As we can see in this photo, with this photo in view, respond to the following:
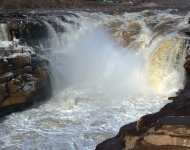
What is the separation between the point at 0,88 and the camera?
32.6 feet

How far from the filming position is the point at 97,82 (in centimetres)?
1480

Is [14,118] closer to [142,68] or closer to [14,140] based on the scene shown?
[14,140]

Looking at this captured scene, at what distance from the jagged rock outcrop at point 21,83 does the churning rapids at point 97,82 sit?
0.49m

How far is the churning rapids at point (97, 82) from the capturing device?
8.70m

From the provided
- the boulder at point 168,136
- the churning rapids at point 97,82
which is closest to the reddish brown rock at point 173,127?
the boulder at point 168,136

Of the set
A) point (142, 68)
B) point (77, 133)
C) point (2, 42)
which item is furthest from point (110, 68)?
→ point (77, 133)

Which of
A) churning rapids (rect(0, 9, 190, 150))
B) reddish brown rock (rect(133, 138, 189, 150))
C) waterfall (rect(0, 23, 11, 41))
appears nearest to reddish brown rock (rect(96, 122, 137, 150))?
reddish brown rock (rect(133, 138, 189, 150))

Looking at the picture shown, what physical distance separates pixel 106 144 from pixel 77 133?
309 cm

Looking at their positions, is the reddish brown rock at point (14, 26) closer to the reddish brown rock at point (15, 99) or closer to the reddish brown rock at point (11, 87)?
the reddish brown rock at point (11, 87)

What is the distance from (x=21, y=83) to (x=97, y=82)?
5.31 meters

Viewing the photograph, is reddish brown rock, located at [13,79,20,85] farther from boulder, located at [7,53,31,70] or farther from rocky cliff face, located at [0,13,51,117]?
boulder, located at [7,53,31,70]

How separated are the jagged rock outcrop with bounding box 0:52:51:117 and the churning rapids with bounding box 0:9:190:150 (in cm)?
49

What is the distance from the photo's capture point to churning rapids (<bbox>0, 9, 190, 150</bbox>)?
342 inches

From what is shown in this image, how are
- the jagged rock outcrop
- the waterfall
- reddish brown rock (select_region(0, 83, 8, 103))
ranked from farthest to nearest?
1. the waterfall
2. the jagged rock outcrop
3. reddish brown rock (select_region(0, 83, 8, 103))
